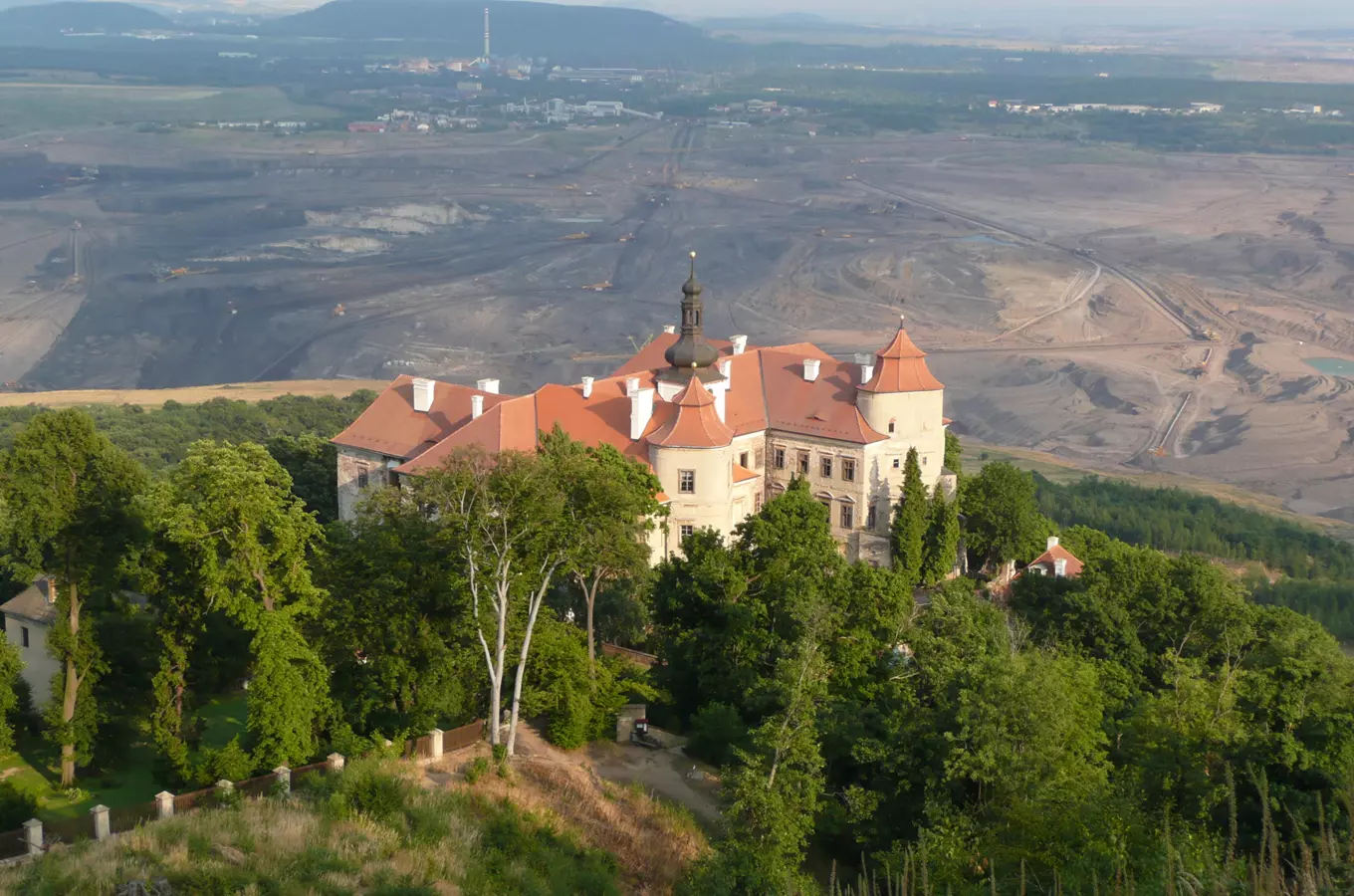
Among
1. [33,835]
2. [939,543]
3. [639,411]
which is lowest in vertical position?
[939,543]

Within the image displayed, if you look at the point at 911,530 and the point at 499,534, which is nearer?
the point at 499,534

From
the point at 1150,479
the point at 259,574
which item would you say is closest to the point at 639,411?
the point at 259,574

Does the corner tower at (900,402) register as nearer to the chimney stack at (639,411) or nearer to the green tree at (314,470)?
the chimney stack at (639,411)

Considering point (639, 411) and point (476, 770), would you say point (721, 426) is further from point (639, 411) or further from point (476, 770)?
point (476, 770)

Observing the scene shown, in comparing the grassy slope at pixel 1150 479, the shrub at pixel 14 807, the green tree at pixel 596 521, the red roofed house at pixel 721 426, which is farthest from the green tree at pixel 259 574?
the grassy slope at pixel 1150 479

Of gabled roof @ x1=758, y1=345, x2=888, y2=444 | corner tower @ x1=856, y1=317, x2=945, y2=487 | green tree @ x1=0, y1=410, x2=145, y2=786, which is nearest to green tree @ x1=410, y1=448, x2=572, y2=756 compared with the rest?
green tree @ x1=0, y1=410, x2=145, y2=786

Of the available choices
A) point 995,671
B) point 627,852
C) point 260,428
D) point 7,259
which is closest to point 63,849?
point 627,852
